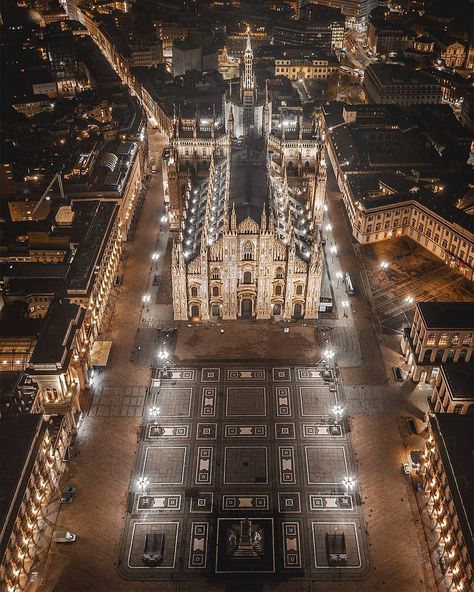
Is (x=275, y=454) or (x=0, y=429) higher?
(x=0, y=429)

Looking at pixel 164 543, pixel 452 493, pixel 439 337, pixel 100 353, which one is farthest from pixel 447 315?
pixel 100 353

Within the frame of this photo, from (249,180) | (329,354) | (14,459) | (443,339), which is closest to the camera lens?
(14,459)

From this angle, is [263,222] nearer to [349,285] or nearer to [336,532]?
→ [349,285]

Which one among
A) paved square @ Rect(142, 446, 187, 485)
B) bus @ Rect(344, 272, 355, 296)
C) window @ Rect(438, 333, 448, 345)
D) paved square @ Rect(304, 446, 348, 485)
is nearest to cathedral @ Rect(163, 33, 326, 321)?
bus @ Rect(344, 272, 355, 296)

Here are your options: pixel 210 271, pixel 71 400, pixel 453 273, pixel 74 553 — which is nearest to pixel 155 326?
pixel 210 271

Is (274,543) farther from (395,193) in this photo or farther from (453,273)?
(395,193)

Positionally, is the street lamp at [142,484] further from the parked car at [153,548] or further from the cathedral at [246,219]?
the cathedral at [246,219]

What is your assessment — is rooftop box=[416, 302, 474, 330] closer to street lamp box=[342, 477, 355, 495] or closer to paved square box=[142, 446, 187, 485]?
street lamp box=[342, 477, 355, 495]
